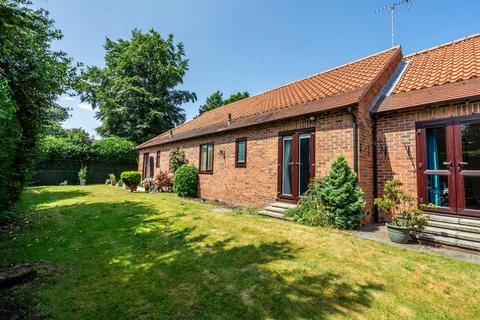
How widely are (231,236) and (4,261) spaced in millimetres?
4099

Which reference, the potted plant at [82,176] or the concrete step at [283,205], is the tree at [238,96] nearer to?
the potted plant at [82,176]

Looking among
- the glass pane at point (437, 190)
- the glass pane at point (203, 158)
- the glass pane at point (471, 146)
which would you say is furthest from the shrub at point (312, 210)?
the glass pane at point (203, 158)

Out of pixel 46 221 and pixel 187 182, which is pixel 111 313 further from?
pixel 187 182

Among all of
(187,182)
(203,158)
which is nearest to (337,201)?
(203,158)

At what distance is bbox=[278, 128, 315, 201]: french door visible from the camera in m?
7.55

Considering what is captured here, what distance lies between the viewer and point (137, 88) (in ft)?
92.4

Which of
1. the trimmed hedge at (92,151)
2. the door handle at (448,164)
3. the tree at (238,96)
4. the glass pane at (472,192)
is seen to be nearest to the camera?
the glass pane at (472,192)

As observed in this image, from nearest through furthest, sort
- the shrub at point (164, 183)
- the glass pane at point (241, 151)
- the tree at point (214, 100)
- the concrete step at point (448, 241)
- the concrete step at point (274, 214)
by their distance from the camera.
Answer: the concrete step at point (448, 241)
the concrete step at point (274, 214)
the glass pane at point (241, 151)
the shrub at point (164, 183)
the tree at point (214, 100)

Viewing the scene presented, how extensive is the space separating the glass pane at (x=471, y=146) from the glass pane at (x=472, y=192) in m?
0.27

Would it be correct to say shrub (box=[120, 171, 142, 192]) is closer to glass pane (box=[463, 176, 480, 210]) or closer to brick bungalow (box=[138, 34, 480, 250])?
brick bungalow (box=[138, 34, 480, 250])

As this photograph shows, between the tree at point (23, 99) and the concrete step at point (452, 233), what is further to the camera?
the tree at point (23, 99)

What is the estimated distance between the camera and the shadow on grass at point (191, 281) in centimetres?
268

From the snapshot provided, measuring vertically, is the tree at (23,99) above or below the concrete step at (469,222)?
above

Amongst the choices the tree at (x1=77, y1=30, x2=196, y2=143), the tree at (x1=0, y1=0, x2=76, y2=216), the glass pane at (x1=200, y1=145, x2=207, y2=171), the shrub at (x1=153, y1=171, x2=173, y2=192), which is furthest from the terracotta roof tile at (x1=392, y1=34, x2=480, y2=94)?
the tree at (x1=77, y1=30, x2=196, y2=143)
